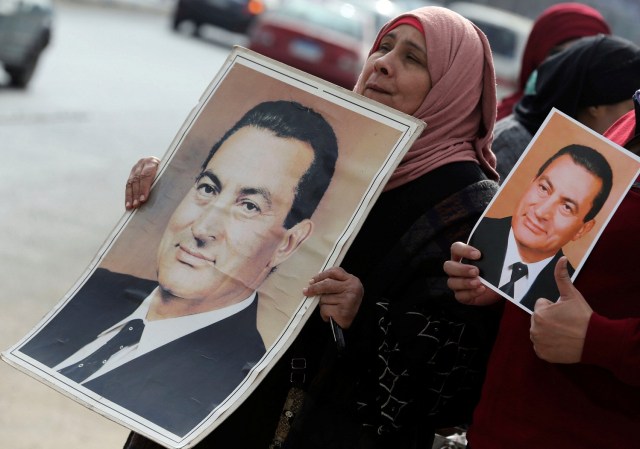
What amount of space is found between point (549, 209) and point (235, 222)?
0.77 m

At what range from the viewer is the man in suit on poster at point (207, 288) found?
265 centimetres

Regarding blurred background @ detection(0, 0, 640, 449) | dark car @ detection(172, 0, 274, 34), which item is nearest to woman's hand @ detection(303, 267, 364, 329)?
blurred background @ detection(0, 0, 640, 449)

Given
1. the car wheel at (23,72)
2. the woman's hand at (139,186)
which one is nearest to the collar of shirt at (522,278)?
the woman's hand at (139,186)

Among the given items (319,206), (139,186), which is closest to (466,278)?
(319,206)

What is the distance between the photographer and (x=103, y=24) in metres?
22.1

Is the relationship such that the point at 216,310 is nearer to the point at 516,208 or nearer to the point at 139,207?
the point at 139,207

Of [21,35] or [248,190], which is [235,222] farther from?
Answer: [21,35]

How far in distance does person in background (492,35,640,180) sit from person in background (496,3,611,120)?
0.94m

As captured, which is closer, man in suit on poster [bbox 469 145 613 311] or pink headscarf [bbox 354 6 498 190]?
man in suit on poster [bbox 469 145 613 311]

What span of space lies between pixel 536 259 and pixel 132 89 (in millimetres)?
13336

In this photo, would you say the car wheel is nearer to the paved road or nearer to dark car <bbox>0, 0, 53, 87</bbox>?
dark car <bbox>0, 0, 53, 87</bbox>

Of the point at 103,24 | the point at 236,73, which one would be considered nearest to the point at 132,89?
the point at 103,24

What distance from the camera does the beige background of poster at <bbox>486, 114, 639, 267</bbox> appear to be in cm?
231

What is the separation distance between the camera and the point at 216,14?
80.0 ft
